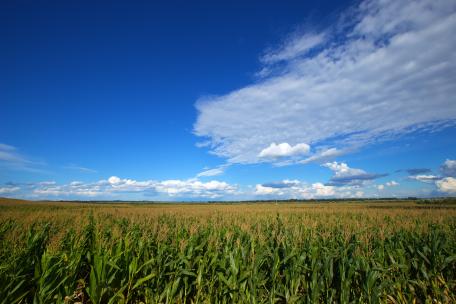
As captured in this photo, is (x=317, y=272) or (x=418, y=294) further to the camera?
(x=418, y=294)

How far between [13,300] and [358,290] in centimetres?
746

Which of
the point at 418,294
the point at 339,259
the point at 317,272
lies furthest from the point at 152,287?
the point at 418,294

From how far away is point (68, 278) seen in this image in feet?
17.5

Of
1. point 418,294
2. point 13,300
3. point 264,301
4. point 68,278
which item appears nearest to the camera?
point 13,300

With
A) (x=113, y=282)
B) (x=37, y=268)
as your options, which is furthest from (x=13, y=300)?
(x=113, y=282)

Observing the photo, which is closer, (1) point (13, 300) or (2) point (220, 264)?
(1) point (13, 300)

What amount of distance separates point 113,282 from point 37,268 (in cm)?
150

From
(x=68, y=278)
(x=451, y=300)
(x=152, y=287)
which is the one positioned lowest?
(x=451, y=300)

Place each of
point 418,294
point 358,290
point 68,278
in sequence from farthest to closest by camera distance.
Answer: point 418,294
point 358,290
point 68,278

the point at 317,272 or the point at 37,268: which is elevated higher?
the point at 37,268

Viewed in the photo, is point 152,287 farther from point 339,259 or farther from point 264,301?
point 339,259

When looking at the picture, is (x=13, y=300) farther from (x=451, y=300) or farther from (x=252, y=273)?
(x=451, y=300)

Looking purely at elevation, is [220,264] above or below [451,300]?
above

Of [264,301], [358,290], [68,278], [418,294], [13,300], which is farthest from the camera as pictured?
[418,294]
